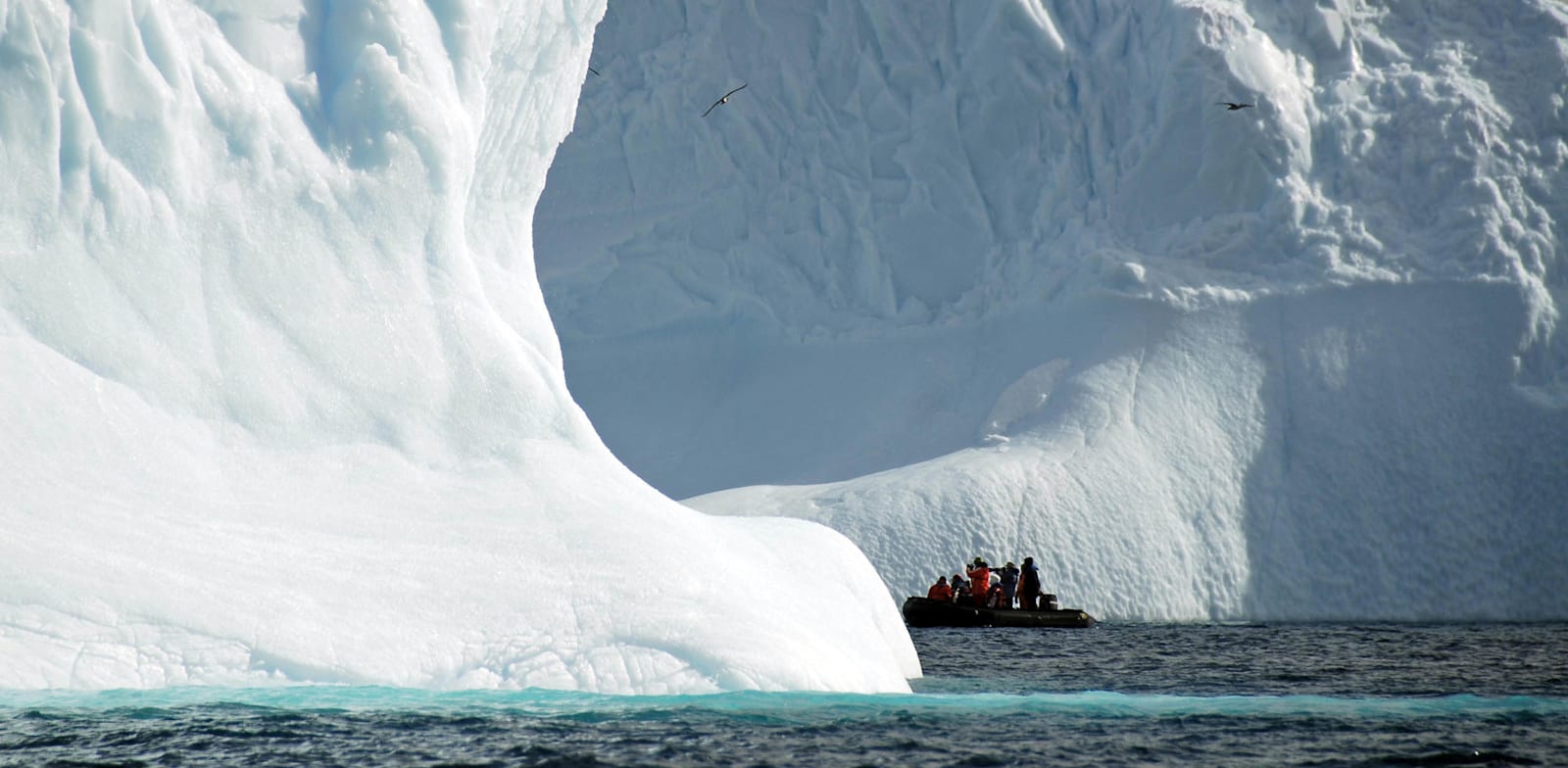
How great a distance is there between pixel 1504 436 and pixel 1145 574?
517cm

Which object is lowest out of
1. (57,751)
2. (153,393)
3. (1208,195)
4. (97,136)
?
(57,751)

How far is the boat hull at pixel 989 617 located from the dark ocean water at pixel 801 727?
8364mm

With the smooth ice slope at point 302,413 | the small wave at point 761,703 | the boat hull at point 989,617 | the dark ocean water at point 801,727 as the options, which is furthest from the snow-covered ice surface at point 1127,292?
the smooth ice slope at point 302,413

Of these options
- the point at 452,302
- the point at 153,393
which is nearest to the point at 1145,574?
the point at 452,302

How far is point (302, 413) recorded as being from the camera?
8.34m

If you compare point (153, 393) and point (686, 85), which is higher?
point (686, 85)

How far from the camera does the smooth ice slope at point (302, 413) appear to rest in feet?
23.8

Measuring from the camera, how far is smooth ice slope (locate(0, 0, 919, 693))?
725 cm

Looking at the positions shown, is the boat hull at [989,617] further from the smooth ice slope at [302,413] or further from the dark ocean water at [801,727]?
the smooth ice slope at [302,413]

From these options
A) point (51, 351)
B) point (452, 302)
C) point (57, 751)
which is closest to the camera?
point (57, 751)

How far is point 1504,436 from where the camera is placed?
2116 centimetres

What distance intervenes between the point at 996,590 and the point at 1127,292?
5.31m

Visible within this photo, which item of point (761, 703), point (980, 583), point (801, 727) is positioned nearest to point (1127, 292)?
point (980, 583)

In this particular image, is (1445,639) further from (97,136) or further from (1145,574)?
(97,136)
